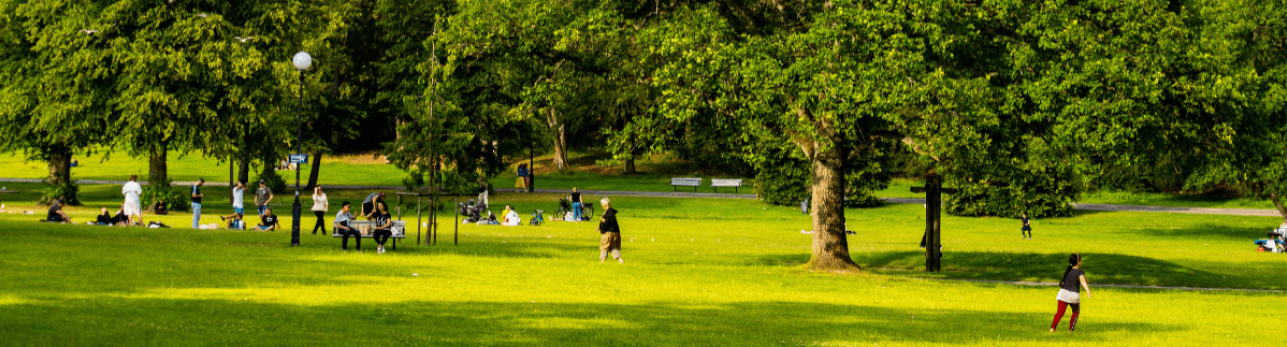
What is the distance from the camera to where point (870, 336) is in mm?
16297

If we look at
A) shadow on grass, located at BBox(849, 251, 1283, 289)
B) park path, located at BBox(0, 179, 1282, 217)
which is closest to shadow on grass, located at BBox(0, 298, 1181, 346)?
shadow on grass, located at BBox(849, 251, 1283, 289)

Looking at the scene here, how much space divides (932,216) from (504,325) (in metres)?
16.1

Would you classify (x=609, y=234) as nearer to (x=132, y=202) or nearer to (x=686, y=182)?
(x=132, y=202)

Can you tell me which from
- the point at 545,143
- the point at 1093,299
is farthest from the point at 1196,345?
the point at 545,143

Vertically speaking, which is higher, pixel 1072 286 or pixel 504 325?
pixel 1072 286

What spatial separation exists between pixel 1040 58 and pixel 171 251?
18100 mm

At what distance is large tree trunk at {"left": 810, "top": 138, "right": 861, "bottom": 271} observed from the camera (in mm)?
28281

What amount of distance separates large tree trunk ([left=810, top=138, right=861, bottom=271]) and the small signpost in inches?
83.8

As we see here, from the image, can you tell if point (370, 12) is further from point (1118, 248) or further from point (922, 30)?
point (922, 30)

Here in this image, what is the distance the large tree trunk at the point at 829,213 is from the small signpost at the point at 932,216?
213 cm

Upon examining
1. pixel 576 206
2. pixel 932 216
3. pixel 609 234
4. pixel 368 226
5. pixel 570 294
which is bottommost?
pixel 570 294

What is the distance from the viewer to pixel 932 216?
29609 millimetres

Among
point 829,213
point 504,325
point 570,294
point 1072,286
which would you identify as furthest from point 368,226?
point 1072,286

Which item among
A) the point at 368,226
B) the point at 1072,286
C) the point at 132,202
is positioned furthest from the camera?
the point at 132,202
